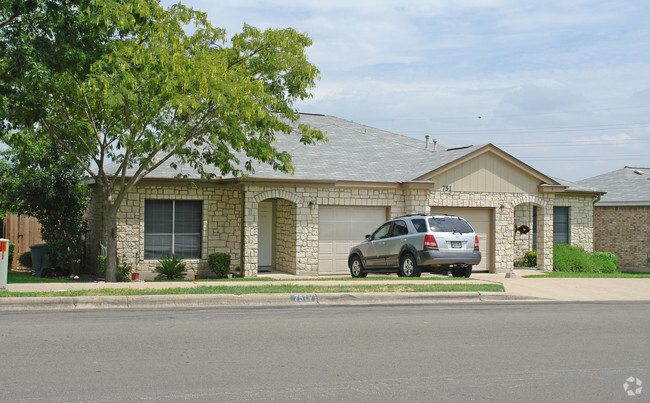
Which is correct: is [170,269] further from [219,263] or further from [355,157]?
[355,157]

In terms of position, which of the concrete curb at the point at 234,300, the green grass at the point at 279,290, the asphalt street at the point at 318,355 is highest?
the green grass at the point at 279,290

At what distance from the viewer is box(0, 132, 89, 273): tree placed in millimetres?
19562

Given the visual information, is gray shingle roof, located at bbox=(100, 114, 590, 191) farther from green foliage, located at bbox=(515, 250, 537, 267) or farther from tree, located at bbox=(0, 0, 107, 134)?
tree, located at bbox=(0, 0, 107, 134)

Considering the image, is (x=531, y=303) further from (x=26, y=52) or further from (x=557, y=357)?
(x=26, y=52)

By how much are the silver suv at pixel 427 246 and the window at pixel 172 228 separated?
573 cm

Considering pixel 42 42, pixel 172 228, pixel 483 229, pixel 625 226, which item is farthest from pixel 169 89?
pixel 625 226

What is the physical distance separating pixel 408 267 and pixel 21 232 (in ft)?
49.3

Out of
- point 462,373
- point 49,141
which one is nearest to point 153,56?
point 49,141

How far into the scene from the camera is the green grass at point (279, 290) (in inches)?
467

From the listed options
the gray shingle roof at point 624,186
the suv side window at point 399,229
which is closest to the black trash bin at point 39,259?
the suv side window at point 399,229

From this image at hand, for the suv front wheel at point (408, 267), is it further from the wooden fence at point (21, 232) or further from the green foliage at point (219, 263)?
the wooden fence at point (21, 232)

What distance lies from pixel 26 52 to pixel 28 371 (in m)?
9.03

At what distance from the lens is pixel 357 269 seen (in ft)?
63.4

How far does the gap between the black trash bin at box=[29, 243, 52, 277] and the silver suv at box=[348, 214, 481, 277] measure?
10325 millimetres
